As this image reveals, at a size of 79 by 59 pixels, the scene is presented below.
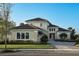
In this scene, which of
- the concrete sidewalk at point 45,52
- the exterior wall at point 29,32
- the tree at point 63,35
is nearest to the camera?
the concrete sidewalk at point 45,52

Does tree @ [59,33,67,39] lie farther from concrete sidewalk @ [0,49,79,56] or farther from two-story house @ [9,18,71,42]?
concrete sidewalk @ [0,49,79,56]

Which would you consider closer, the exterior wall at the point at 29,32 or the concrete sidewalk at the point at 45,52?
the concrete sidewalk at the point at 45,52

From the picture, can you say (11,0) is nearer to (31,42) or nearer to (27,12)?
(27,12)

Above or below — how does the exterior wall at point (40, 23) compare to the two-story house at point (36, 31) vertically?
above

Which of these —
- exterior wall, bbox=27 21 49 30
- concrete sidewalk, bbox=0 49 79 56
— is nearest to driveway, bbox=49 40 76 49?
concrete sidewalk, bbox=0 49 79 56

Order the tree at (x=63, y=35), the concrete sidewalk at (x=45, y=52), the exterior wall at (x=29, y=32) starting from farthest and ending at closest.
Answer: the exterior wall at (x=29, y=32)
the tree at (x=63, y=35)
the concrete sidewalk at (x=45, y=52)

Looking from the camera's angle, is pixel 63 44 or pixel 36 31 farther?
pixel 36 31

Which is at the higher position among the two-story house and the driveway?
the two-story house

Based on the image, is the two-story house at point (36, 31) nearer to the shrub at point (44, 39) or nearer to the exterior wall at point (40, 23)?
the exterior wall at point (40, 23)

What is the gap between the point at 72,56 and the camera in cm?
1659

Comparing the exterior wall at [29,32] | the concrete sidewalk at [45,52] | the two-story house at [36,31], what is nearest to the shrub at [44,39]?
the two-story house at [36,31]

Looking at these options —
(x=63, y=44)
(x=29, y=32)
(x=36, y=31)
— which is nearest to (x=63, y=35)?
(x=63, y=44)

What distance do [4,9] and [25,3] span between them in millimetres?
940

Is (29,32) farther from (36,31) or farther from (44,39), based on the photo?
(44,39)
